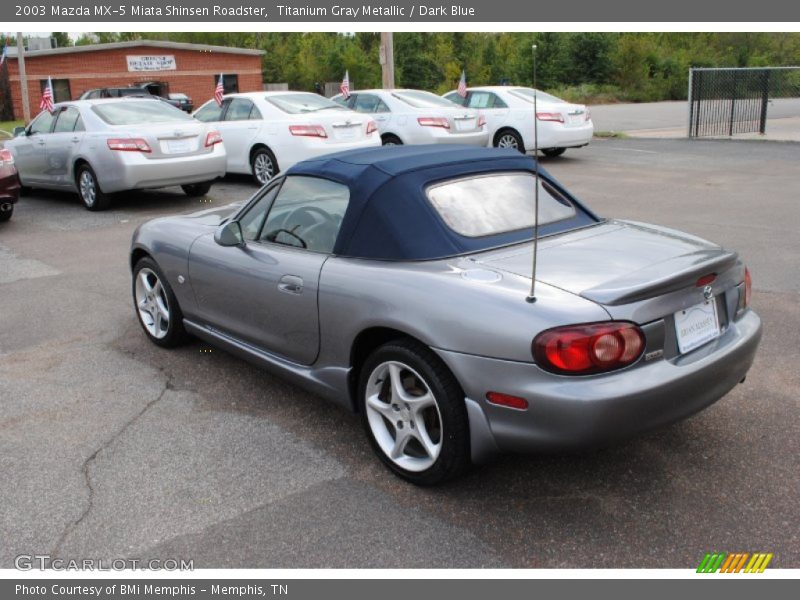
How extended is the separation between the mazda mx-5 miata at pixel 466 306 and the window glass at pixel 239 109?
9007 millimetres

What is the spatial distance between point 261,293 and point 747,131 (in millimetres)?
19404

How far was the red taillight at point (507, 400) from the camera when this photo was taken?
3.10 meters

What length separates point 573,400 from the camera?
3.02 metres

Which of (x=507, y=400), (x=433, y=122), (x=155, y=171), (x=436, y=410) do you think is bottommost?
(x=436, y=410)

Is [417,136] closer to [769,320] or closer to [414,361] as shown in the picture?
[769,320]

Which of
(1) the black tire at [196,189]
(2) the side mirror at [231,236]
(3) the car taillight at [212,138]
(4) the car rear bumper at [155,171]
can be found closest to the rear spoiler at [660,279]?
(2) the side mirror at [231,236]

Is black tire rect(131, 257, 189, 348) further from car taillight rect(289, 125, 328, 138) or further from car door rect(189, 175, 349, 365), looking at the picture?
car taillight rect(289, 125, 328, 138)

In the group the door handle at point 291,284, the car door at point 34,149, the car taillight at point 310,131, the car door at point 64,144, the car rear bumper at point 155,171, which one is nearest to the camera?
the door handle at point 291,284

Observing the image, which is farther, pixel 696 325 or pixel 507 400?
pixel 696 325

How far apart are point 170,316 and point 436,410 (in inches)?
99.0

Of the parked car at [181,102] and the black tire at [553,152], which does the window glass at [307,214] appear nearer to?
the black tire at [553,152]

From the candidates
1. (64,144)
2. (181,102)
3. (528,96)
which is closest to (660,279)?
(64,144)

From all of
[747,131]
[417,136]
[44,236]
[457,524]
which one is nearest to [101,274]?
[44,236]

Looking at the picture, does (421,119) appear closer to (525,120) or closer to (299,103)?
(525,120)
